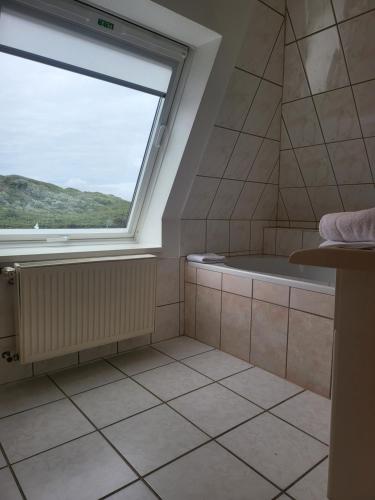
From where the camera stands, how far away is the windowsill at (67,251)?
1.92m

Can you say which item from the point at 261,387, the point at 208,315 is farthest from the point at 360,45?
the point at 261,387

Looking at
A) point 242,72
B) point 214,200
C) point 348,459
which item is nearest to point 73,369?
point 214,200

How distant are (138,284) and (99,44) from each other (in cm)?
135

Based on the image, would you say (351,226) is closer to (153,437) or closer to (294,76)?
(153,437)

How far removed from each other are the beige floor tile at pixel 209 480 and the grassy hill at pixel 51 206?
1.48 meters

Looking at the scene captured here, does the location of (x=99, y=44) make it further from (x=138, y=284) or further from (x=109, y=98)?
(x=138, y=284)

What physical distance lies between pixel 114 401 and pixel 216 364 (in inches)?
26.8

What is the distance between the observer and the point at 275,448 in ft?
4.80

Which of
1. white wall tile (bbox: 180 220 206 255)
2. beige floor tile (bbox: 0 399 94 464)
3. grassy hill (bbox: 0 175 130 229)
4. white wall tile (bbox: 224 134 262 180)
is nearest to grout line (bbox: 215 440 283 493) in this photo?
beige floor tile (bbox: 0 399 94 464)

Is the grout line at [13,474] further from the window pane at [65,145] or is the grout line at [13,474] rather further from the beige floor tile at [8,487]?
the window pane at [65,145]

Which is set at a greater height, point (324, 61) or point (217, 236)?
point (324, 61)

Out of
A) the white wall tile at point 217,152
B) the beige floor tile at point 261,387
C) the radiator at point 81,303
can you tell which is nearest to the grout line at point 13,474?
the radiator at point 81,303

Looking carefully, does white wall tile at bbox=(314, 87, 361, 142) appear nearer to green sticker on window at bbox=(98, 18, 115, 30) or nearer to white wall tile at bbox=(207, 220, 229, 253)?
Answer: white wall tile at bbox=(207, 220, 229, 253)

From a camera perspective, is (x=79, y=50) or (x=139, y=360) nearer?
(x=79, y=50)
